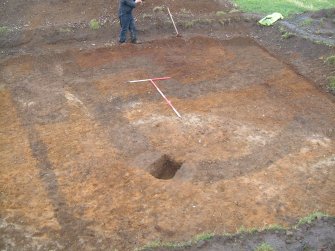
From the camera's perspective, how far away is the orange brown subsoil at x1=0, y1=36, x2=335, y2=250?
6.29m

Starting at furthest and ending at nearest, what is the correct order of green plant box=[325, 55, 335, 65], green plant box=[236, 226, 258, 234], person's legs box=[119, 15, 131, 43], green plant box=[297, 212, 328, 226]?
person's legs box=[119, 15, 131, 43] < green plant box=[325, 55, 335, 65] < green plant box=[297, 212, 328, 226] < green plant box=[236, 226, 258, 234]

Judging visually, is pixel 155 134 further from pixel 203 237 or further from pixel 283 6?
pixel 283 6

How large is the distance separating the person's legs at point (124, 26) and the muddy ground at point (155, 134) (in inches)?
12.1

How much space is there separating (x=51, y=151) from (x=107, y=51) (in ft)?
15.6

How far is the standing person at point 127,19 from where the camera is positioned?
11500 millimetres

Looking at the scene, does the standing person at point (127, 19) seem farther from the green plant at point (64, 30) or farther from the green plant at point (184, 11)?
the green plant at point (184, 11)

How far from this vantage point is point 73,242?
5879mm

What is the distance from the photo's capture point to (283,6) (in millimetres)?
14633

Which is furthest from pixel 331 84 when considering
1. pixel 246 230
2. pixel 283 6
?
pixel 283 6

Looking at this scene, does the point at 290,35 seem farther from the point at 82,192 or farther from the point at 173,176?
the point at 82,192

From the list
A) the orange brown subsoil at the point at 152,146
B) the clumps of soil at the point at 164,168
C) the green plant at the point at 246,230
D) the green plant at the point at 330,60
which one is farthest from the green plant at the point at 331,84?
the green plant at the point at 246,230

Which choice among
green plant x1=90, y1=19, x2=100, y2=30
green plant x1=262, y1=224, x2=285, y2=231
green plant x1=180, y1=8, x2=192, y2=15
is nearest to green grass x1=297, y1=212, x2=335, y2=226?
green plant x1=262, y1=224, x2=285, y2=231

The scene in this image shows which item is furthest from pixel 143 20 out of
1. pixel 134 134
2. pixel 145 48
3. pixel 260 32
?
pixel 134 134

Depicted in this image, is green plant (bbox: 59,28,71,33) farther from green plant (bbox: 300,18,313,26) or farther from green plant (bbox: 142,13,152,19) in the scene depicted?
green plant (bbox: 300,18,313,26)
